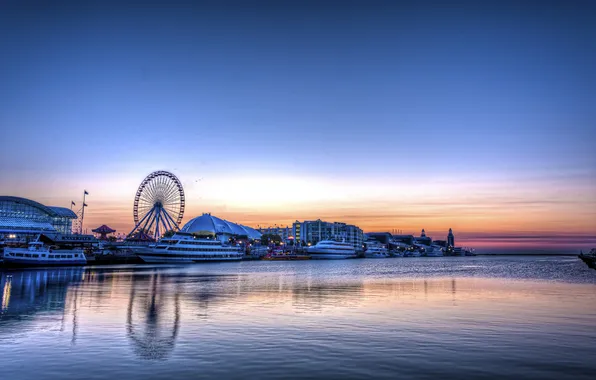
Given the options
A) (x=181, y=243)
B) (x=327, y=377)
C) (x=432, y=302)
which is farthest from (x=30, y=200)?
(x=327, y=377)

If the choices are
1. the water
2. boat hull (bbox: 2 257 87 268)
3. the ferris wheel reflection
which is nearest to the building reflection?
the water

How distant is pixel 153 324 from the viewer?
27516 mm

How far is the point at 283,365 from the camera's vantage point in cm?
1794

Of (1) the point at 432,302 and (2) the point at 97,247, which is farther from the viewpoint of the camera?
(2) the point at 97,247

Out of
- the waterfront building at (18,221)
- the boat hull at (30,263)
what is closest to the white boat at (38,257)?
the boat hull at (30,263)

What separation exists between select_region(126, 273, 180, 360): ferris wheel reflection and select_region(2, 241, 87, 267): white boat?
65.4 meters

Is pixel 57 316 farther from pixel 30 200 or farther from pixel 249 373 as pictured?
pixel 30 200

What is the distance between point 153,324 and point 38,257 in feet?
277

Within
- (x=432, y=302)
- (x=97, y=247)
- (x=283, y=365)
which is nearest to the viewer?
(x=283, y=365)

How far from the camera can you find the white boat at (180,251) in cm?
13550

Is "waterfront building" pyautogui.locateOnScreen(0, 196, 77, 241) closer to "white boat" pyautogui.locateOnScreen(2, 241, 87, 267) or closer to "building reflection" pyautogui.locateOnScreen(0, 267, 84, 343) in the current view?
"white boat" pyautogui.locateOnScreen(2, 241, 87, 267)

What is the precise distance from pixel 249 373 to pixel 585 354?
15255 millimetres

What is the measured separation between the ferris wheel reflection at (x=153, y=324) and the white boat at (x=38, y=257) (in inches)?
2577

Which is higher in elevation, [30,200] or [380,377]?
[30,200]
